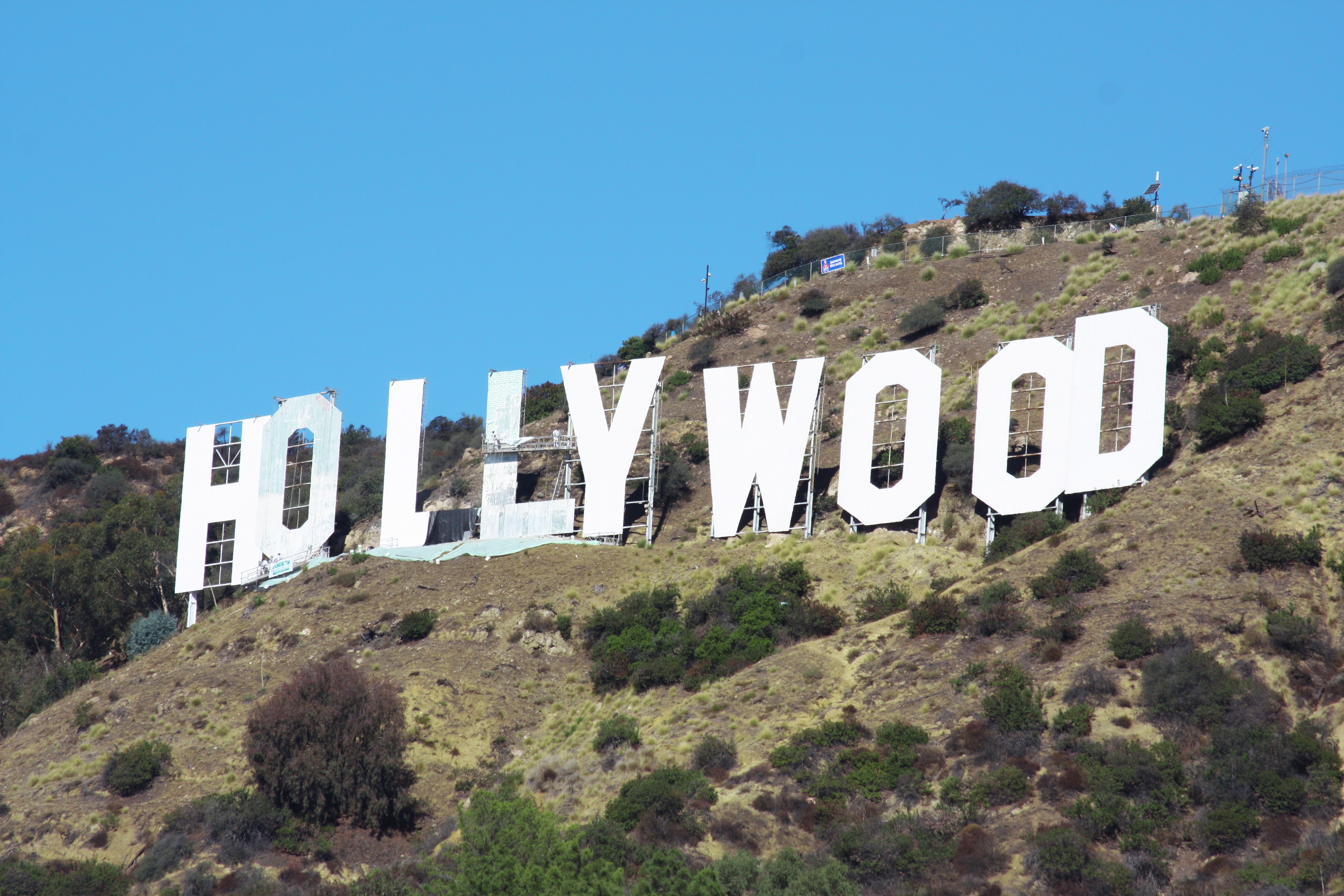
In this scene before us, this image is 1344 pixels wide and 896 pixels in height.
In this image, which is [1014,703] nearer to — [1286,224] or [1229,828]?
[1229,828]

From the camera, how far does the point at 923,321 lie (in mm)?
64500

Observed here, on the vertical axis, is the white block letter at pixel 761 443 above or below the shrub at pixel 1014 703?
above

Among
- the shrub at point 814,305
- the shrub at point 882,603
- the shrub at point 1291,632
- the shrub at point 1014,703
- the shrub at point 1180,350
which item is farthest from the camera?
the shrub at point 814,305

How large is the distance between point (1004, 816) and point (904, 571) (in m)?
12.8

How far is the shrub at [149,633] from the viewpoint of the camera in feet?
188

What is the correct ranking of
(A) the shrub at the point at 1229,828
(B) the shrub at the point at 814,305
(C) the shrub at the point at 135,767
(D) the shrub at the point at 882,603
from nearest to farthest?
(A) the shrub at the point at 1229,828 < (C) the shrub at the point at 135,767 < (D) the shrub at the point at 882,603 < (B) the shrub at the point at 814,305

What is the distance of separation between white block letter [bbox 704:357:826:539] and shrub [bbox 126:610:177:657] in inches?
831

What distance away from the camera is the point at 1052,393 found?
48062mm

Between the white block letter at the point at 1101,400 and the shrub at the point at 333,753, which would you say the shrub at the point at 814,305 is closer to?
the white block letter at the point at 1101,400

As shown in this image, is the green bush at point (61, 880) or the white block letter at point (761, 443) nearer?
the green bush at point (61, 880)

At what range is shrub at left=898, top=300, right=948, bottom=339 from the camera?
6438cm

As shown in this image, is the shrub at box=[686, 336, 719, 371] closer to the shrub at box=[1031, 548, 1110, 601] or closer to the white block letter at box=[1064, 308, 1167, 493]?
the white block letter at box=[1064, 308, 1167, 493]

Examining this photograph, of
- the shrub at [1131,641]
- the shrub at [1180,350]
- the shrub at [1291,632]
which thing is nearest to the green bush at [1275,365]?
the shrub at [1180,350]

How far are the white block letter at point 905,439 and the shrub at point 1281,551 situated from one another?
10935 millimetres
